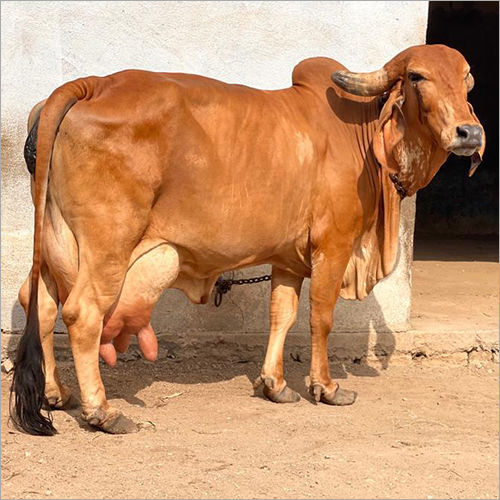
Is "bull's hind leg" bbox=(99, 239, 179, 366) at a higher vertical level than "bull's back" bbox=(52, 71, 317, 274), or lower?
lower

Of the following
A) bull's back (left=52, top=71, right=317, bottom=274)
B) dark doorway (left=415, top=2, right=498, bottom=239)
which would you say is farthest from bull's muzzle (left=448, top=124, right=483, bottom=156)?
dark doorway (left=415, top=2, right=498, bottom=239)

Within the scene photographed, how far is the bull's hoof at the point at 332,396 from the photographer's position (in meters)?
5.03

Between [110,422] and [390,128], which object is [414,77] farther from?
[110,422]

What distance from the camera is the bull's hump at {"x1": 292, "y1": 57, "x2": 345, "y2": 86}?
5.05m

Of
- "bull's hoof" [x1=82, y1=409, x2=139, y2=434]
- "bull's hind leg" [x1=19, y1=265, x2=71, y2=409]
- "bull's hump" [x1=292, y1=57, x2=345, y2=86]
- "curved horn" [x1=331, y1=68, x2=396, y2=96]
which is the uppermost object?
"bull's hump" [x1=292, y1=57, x2=345, y2=86]

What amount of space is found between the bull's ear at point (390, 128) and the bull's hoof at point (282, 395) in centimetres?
128

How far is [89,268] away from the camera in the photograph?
4.24 metres

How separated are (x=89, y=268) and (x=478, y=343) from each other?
280 cm

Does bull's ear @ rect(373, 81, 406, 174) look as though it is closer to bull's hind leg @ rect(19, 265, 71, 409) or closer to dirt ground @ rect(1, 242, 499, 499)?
dirt ground @ rect(1, 242, 499, 499)

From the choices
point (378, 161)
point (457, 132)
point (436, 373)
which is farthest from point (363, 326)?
point (457, 132)

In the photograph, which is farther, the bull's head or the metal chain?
the metal chain

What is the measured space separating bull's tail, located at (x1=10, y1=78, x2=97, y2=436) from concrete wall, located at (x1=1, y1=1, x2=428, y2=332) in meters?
1.14

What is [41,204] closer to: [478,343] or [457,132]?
[457,132]

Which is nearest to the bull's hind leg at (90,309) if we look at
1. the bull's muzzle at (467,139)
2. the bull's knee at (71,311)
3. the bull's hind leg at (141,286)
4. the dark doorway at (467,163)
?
the bull's knee at (71,311)
